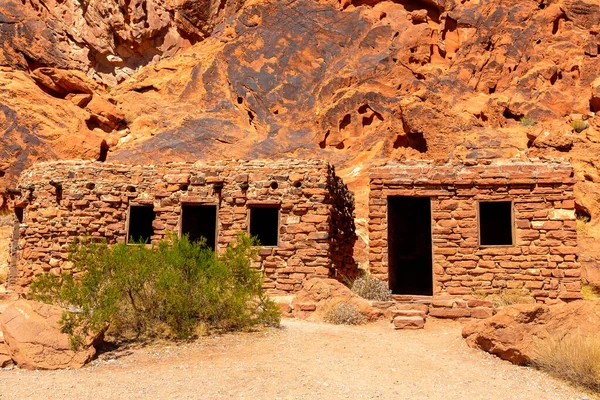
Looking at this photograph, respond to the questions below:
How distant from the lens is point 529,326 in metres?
7.53

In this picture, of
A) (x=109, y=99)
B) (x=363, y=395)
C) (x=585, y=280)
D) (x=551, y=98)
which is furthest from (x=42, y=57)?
(x=363, y=395)

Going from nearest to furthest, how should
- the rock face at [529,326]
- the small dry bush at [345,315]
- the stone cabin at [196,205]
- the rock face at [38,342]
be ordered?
the rock face at [38,342]
the rock face at [529,326]
the small dry bush at [345,315]
the stone cabin at [196,205]

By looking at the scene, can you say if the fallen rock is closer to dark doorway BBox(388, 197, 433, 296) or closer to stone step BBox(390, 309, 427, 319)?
dark doorway BBox(388, 197, 433, 296)

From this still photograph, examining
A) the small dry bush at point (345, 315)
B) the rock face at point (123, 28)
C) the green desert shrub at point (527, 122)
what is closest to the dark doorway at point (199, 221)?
the small dry bush at point (345, 315)

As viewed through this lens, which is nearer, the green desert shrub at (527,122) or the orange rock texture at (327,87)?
the green desert shrub at (527,122)

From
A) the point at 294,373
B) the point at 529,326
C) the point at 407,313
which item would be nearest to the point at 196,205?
the point at 407,313

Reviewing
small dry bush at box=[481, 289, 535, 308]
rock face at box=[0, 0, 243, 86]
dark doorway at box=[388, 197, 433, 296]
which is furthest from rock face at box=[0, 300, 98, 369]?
rock face at box=[0, 0, 243, 86]

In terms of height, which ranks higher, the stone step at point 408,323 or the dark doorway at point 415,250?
the dark doorway at point 415,250

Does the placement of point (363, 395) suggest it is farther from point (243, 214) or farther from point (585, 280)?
point (585, 280)

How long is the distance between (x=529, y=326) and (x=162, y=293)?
493cm

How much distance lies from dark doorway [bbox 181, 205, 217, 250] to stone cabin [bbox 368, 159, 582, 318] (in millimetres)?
5612

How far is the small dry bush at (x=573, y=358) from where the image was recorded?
6.42 m

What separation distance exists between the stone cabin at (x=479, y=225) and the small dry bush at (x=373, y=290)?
18cm

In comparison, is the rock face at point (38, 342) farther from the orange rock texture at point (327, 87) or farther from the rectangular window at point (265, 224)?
the orange rock texture at point (327, 87)
